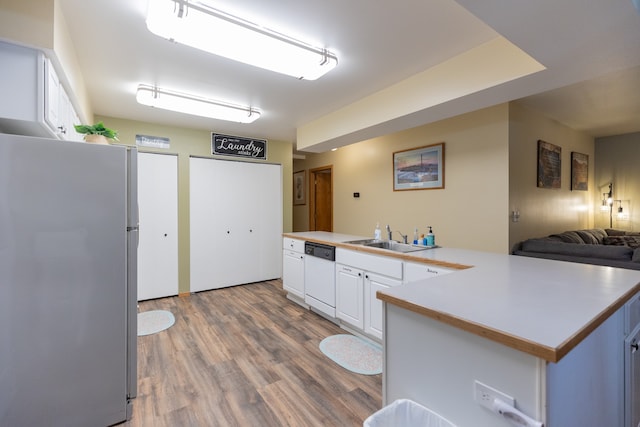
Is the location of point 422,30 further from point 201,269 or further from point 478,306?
point 201,269

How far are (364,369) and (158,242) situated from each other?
129 inches

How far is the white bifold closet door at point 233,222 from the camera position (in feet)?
14.3

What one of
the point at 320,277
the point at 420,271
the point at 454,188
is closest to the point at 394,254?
the point at 420,271

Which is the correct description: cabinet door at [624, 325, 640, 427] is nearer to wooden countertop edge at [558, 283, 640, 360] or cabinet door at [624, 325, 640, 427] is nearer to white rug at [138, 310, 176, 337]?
wooden countertop edge at [558, 283, 640, 360]

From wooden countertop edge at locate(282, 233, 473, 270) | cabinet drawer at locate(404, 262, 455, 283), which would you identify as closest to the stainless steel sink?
wooden countertop edge at locate(282, 233, 473, 270)

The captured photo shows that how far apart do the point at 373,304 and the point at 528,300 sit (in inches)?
62.3

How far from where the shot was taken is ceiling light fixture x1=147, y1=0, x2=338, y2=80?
5.15 ft

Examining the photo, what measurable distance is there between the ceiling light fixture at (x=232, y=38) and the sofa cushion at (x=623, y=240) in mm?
5328

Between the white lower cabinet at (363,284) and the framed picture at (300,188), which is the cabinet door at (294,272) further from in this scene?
the framed picture at (300,188)

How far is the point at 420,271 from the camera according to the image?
2.20 meters

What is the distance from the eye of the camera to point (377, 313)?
2555mm

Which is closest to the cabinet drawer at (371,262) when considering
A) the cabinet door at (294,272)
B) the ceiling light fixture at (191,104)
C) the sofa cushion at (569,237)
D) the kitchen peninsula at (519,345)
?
the cabinet door at (294,272)

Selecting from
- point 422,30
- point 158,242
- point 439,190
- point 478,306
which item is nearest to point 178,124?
point 158,242

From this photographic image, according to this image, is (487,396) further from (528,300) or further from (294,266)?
(294,266)
